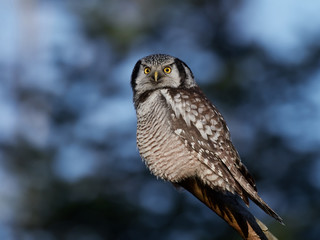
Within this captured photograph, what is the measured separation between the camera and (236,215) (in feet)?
10.4

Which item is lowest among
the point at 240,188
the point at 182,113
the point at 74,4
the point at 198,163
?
the point at 240,188

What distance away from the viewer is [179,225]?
968 cm

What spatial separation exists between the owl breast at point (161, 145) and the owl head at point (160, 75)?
0.78 ft

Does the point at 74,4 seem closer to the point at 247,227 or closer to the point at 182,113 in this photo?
the point at 182,113

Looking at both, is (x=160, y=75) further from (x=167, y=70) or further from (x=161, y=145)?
(x=161, y=145)

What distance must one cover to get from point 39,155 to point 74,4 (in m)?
5.10

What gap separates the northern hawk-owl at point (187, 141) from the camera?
3.61 metres

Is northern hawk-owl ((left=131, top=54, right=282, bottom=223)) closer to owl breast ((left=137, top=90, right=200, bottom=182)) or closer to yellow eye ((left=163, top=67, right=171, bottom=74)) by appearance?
owl breast ((left=137, top=90, right=200, bottom=182))

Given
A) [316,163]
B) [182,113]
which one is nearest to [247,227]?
[182,113]

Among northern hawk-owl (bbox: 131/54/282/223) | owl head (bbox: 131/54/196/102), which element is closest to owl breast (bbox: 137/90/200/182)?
northern hawk-owl (bbox: 131/54/282/223)

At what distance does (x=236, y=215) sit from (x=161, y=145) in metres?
0.81

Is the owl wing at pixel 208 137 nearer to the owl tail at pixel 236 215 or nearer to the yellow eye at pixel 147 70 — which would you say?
the owl tail at pixel 236 215

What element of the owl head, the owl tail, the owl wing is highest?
the owl head

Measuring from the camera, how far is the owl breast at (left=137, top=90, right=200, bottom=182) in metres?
3.73
